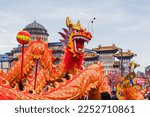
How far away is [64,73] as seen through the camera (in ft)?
35.0

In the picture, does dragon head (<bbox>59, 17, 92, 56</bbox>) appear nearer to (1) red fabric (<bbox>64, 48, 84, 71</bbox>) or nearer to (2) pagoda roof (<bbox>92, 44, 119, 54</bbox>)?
(1) red fabric (<bbox>64, 48, 84, 71</bbox>)

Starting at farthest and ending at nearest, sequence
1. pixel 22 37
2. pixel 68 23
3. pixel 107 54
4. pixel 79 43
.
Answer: pixel 107 54 < pixel 68 23 < pixel 79 43 < pixel 22 37

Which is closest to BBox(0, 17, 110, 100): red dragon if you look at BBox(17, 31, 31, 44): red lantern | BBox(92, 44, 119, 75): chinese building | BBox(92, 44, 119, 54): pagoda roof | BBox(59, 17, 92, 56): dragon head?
BBox(59, 17, 92, 56): dragon head

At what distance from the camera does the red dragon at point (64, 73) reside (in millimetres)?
8016

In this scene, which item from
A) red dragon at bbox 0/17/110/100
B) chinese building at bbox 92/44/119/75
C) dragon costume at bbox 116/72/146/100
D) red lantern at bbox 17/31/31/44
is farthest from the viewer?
chinese building at bbox 92/44/119/75

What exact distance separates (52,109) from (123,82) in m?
6.19

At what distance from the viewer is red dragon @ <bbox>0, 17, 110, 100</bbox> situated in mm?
8016

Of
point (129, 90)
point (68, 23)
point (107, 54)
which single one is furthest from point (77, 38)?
point (107, 54)

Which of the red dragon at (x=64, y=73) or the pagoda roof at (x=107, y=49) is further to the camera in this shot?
the pagoda roof at (x=107, y=49)

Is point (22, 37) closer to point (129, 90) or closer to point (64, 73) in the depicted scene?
point (64, 73)

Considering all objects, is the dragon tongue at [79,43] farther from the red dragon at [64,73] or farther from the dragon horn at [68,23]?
the dragon horn at [68,23]

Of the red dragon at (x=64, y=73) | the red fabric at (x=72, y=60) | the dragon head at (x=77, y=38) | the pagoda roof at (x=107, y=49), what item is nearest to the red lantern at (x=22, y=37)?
the red dragon at (x=64, y=73)

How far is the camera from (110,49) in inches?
1927

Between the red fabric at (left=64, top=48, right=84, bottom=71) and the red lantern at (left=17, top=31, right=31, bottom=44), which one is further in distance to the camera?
the red fabric at (left=64, top=48, right=84, bottom=71)
